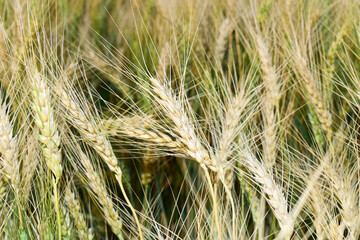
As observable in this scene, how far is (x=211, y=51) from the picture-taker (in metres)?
1.29

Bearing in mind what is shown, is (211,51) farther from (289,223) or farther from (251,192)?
(289,223)

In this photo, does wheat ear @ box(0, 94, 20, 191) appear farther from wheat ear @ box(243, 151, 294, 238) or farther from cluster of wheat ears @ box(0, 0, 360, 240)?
wheat ear @ box(243, 151, 294, 238)

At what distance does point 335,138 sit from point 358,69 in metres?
0.24

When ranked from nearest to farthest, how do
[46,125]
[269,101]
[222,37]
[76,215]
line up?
[46,125] < [76,215] < [269,101] < [222,37]

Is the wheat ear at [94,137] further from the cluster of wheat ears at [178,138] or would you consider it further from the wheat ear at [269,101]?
the wheat ear at [269,101]

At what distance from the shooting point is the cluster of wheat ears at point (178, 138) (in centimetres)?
85

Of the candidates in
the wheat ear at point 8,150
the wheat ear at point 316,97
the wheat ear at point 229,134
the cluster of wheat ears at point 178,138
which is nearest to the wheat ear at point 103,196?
the cluster of wheat ears at point 178,138

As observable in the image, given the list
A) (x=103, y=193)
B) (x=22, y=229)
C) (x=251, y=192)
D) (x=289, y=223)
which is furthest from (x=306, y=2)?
(x=22, y=229)

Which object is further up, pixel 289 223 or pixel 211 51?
pixel 211 51

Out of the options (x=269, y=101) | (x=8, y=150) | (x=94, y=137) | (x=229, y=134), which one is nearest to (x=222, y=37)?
(x=269, y=101)

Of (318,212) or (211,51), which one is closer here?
(318,212)

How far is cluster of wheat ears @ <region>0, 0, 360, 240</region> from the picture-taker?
2.78ft

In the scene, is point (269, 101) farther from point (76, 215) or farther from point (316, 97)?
point (76, 215)

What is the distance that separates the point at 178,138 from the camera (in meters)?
0.86
